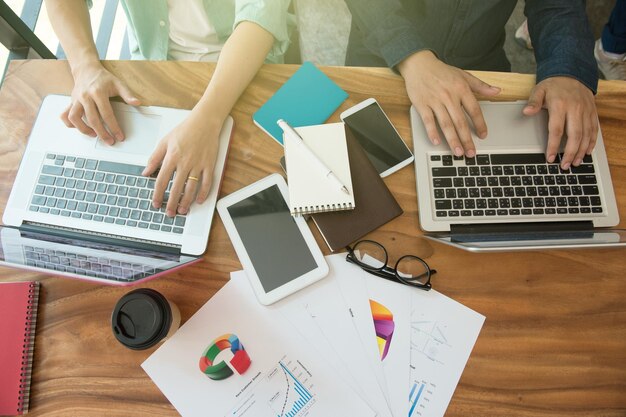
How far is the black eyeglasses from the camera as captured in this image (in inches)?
29.2

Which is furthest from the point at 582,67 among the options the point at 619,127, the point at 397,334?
the point at 397,334

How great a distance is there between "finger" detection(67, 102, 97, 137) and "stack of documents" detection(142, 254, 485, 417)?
40 cm

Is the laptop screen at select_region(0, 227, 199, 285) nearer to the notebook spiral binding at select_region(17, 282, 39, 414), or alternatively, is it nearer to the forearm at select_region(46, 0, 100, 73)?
the notebook spiral binding at select_region(17, 282, 39, 414)

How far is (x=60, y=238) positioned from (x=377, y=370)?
59 centimetres

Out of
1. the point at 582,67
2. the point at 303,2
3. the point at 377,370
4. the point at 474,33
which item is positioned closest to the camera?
the point at 377,370

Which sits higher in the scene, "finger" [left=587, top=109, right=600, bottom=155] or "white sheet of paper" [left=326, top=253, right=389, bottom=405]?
"finger" [left=587, top=109, right=600, bottom=155]

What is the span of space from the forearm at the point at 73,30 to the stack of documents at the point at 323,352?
0.55 m

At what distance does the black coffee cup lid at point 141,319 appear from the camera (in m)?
0.66

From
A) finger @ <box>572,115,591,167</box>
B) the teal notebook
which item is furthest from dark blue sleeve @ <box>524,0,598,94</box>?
the teal notebook

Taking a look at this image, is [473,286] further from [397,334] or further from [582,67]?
[582,67]

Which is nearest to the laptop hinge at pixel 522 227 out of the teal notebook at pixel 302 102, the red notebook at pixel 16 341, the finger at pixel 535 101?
the finger at pixel 535 101

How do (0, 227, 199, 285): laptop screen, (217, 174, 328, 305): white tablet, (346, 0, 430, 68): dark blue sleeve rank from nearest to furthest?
(0, 227, 199, 285): laptop screen < (217, 174, 328, 305): white tablet < (346, 0, 430, 68): dark blue sleeve

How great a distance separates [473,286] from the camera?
0.75m

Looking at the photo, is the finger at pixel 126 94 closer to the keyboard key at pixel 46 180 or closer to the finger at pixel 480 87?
the keyboard key at pixel 46 180
